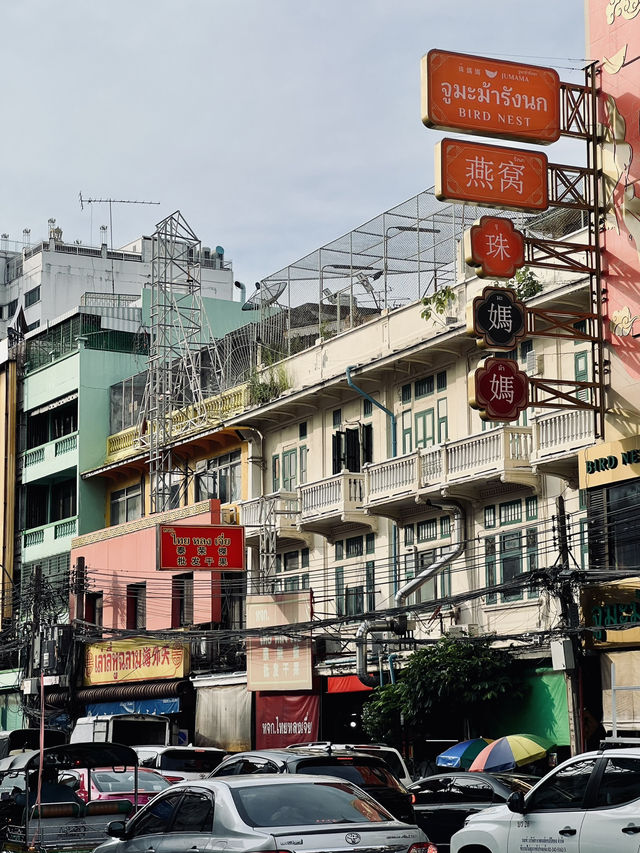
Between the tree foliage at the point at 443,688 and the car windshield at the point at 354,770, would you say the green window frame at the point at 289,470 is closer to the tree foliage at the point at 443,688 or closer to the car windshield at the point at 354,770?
the tree foliage at the point at 443,688

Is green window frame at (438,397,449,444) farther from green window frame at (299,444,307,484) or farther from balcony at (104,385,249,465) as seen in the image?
balcony at (104,385,249,465)

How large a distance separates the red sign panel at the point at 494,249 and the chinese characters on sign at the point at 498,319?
40cm

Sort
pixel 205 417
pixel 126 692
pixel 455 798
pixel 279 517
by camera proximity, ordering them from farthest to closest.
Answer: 1. pixel 205 417
2. pixel 126 692
3. pixel 279 517
4. pixel 455 798

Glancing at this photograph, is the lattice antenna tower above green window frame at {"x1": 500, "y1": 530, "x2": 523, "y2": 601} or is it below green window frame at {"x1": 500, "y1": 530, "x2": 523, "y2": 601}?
above

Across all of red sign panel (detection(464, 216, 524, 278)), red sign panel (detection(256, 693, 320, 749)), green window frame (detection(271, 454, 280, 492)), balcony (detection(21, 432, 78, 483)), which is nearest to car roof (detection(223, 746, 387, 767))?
red sign panel (detection(464, 216, 524, 278))

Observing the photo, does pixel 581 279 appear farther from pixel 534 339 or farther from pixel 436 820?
pixel 436 820

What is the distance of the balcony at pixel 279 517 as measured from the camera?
36.0 m

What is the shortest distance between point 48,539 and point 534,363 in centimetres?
2500

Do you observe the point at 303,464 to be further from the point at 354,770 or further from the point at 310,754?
the point at 354,770

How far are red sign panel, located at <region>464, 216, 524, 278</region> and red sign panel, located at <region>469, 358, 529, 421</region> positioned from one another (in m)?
1.60

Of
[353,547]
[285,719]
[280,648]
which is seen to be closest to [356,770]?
[280,648]

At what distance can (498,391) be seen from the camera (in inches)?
985

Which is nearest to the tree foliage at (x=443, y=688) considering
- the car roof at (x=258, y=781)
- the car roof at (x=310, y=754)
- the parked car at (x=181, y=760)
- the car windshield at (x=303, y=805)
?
the parked car at (x=181, y=760)

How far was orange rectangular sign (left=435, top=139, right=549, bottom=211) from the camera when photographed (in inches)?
976
